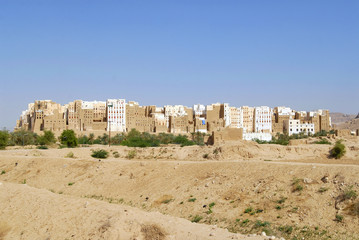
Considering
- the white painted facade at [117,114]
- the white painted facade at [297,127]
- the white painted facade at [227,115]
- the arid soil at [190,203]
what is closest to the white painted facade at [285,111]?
the white painted facade at [297,127]

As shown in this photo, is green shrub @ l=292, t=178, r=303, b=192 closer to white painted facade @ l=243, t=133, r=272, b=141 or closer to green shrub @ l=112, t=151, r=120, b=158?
green shrub @ l=112, t=151, r=120, b=158

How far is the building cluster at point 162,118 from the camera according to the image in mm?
73438

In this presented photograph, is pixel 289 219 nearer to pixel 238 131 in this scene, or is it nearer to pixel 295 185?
pixel 295 185

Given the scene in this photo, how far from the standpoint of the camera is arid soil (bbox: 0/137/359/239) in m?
11.4

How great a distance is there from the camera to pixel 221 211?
14.1 metres

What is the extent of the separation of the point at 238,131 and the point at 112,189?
75.0 ft

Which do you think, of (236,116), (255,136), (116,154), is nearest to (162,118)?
(236,116)

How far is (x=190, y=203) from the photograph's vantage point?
15.5m

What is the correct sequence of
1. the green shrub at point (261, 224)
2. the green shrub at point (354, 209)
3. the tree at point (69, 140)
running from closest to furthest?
the green shrub at point (354, 209) → the green shrub at point (261, 224) → the tree at point (69, 140)

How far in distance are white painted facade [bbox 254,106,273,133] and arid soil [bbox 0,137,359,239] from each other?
6142 centimetres

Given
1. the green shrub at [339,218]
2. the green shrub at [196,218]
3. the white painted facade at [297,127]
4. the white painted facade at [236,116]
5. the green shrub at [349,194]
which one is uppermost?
the white painted facade at [236,116]

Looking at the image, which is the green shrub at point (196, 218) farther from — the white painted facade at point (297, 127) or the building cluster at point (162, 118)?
the white painted facade at point (297, 127)

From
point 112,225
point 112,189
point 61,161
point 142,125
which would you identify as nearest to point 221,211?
point 112,225

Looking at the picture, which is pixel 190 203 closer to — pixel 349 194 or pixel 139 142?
pixel 349 194
